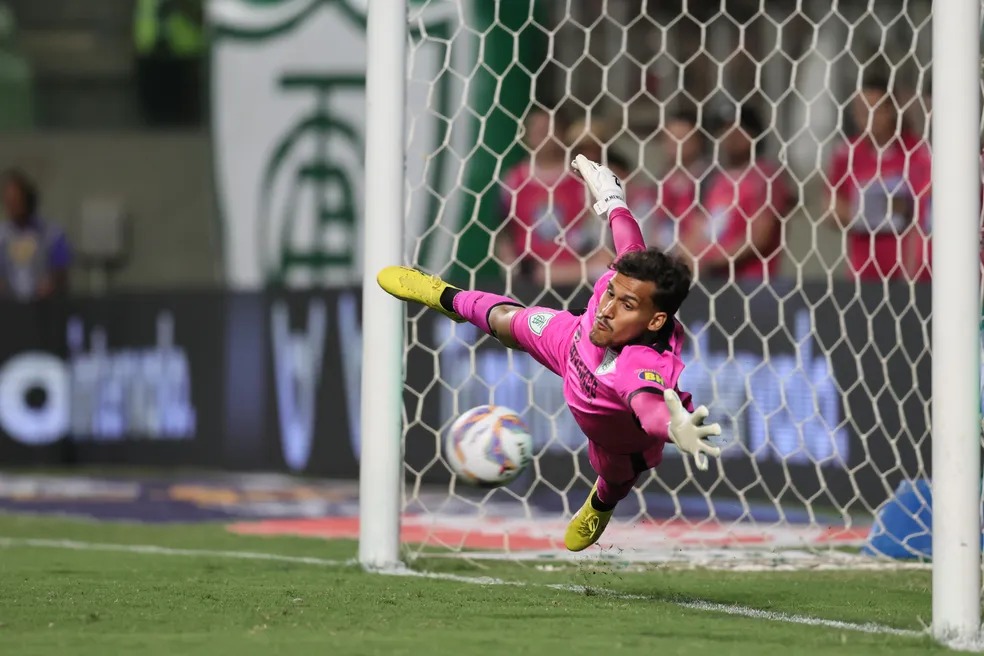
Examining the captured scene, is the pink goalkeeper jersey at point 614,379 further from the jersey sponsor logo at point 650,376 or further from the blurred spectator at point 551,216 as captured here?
the blurred spectator at point 551,216

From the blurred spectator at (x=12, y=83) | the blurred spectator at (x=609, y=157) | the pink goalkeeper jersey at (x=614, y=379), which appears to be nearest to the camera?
the pink goalkeeper jersey at (x=614, y=379)

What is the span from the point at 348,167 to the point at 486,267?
10.3ft

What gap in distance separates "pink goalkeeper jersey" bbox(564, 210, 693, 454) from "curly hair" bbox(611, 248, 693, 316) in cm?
16

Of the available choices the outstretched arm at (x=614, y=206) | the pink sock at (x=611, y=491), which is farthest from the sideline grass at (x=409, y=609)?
the outstretched arm at (x=614, y=206)

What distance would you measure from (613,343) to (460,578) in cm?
127

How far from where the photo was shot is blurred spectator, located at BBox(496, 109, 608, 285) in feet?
30.8

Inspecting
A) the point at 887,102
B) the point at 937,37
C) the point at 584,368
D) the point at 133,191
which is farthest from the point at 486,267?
the point at 133,191

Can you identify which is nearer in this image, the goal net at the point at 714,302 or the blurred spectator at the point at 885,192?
the goal net at the point at 714,302

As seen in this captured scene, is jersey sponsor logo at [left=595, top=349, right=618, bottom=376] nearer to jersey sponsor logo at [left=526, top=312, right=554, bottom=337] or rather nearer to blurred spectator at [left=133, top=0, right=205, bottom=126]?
jersey sponsor logo at [left=526, top=312, right=554, bottom=337]

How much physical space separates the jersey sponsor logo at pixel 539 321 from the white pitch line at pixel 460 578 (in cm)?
88

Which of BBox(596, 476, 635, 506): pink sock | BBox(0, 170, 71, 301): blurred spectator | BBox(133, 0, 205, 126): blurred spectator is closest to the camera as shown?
BBox(596, 476, 635, 506): pink sock

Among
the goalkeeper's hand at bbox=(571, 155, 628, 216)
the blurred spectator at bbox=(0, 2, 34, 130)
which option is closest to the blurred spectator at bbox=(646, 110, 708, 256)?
the goalkeeper's hand at bbox=(571, 155, 628, 216)

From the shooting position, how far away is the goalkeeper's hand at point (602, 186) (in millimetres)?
5891

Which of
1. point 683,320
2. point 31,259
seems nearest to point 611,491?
point 683,320
